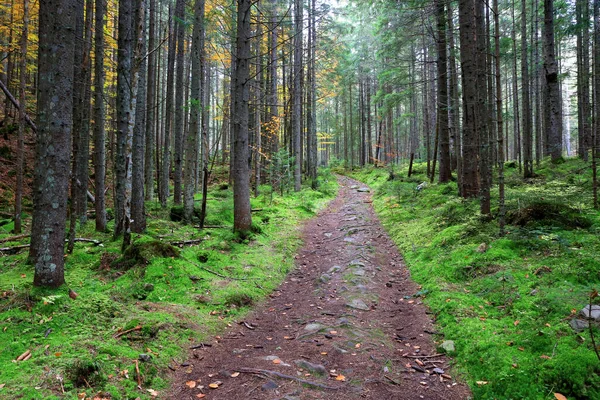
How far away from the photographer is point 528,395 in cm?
312

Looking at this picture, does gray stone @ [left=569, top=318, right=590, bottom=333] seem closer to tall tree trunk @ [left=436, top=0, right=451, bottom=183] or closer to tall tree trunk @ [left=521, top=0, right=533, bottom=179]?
tall tree trunk @ [left=521, top=0, right=533, bottom=179]

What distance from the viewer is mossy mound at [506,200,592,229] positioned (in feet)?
20.9

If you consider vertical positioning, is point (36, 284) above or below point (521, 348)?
above

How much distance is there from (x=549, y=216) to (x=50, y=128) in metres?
8.74

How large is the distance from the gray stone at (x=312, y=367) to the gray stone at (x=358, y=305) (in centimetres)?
182

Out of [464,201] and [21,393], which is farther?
[464,201]

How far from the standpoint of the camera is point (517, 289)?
15.7 feet

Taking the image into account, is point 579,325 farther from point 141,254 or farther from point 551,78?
point 551,78

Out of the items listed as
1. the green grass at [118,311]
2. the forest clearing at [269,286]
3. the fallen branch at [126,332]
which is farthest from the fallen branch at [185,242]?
the fallen branch at [126,332]

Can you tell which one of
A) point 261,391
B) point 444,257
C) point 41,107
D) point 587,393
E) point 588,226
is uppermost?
point 41,107

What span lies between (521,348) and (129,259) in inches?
248

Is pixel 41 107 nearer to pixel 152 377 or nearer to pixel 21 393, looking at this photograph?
pixel 21 393

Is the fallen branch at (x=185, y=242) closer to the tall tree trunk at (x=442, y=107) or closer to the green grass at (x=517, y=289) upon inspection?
the green grass at (x=517, y=289)

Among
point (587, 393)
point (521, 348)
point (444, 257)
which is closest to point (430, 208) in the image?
point (444, 257)
